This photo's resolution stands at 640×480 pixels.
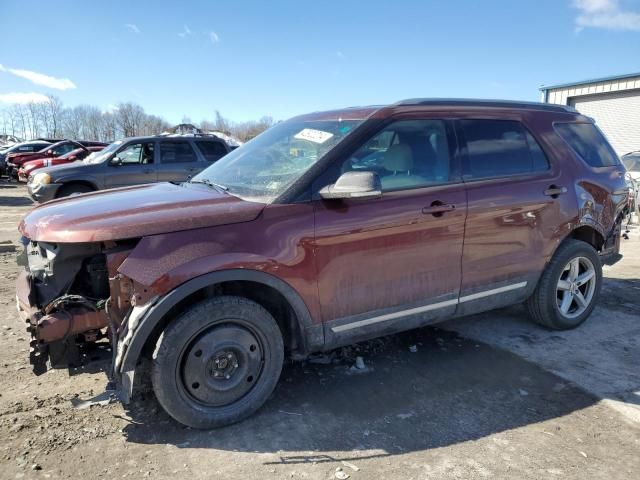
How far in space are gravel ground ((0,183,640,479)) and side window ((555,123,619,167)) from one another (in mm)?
1696

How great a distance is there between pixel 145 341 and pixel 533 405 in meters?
2.53

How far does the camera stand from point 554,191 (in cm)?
414

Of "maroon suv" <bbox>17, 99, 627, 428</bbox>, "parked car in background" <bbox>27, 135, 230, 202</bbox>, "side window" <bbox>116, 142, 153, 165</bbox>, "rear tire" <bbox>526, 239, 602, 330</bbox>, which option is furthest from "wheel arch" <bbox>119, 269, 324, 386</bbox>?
"side window" <bbox>116, 142, 153, 165</bbox>

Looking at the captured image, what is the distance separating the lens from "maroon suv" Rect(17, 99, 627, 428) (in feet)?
9.12

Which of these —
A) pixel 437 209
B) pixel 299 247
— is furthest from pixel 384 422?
pixel 437 209

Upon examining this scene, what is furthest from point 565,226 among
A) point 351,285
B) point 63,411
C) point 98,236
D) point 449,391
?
point 63,411

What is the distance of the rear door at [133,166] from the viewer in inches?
422

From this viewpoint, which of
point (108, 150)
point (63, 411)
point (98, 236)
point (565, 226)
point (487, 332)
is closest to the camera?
point (98, 236)

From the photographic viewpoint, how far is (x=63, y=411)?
3.17m

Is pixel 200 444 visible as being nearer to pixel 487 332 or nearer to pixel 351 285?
pixel 351 285

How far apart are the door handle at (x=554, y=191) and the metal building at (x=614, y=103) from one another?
1768 centimetres

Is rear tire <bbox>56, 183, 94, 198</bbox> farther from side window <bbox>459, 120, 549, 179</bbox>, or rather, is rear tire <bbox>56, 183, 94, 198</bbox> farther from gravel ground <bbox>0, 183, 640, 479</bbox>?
side window <bbox>459, 120, 549, 179</bbox>

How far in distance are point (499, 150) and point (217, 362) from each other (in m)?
2.74

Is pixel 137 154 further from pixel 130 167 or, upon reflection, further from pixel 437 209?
pixel 437 209
